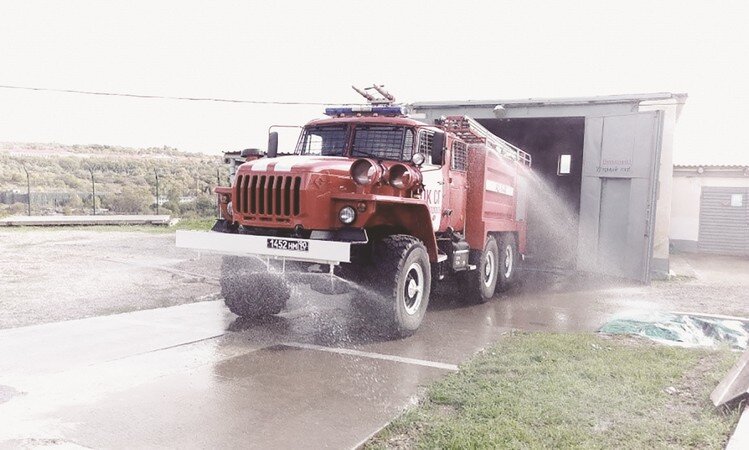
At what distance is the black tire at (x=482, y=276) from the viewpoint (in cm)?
987

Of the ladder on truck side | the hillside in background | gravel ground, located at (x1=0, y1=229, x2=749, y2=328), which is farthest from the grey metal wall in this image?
the hillside in background

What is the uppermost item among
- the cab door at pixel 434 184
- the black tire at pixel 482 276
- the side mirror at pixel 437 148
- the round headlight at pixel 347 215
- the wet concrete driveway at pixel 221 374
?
the side mirror at pixel 437 148

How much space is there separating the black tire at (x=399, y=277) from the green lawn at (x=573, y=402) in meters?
1.09

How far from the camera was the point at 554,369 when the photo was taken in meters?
5.55

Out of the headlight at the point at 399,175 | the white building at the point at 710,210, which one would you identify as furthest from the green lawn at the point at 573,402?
the white building at the point at 710,210

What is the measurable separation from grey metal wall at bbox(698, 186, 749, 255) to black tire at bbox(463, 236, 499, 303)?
1468 centimetres

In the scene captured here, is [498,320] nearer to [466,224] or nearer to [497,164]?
[466,224]

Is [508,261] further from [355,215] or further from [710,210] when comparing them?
[710,210]

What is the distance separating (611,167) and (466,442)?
10.2 meters

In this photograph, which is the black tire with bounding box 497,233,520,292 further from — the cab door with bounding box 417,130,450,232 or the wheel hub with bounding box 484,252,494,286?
the cab door with bounding box 417,130,450,232

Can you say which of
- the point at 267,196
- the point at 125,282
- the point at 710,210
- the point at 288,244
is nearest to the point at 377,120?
the point at 267,196

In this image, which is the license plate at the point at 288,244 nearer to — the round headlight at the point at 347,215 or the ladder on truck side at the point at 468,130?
the round headlight at the point at 347,215

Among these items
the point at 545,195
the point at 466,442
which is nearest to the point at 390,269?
the point at 466,442

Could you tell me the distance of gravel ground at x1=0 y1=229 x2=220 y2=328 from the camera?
26.4 ft
